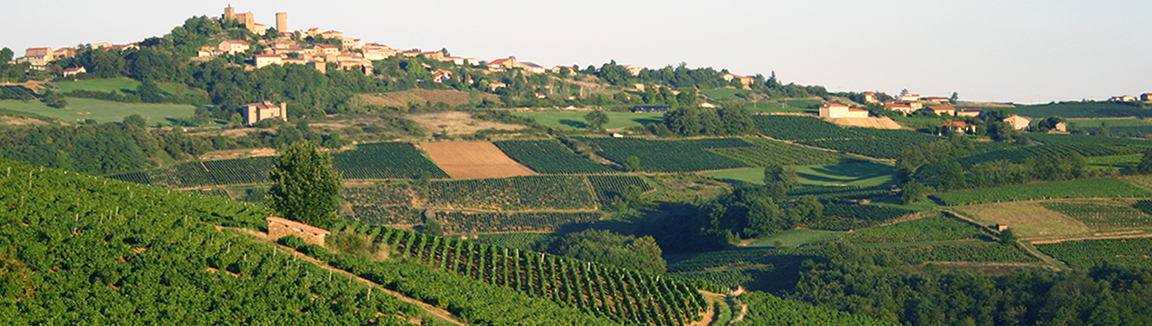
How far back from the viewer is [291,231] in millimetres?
29781

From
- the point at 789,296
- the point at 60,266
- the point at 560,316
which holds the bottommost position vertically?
the point at 789,296

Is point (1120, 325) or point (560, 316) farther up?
point (560, 316)

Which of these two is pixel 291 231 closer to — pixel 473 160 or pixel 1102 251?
pixel 1102 251

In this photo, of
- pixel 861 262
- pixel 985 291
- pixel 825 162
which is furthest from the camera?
pixel 825 162

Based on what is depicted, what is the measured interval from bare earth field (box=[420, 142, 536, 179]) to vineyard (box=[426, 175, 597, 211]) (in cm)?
287

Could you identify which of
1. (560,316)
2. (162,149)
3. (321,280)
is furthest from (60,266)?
(162,149)

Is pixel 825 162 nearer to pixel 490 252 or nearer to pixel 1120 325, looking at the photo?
pixel 1120 325

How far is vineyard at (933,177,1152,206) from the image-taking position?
230ft

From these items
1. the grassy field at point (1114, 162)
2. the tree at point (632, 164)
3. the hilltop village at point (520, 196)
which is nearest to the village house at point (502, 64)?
the hilltop village at point (520, 196)

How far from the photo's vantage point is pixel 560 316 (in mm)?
29094

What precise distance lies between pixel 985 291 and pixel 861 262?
8.31 metres

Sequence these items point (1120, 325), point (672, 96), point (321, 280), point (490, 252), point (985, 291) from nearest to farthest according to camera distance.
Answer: point (321, 280)
point (490, 252)
point (1120, 325)
point (985, 291)
point (672, 96)

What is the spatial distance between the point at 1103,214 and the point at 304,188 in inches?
2009

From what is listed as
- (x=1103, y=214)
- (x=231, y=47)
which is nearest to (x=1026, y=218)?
(x=1103, y=214)
